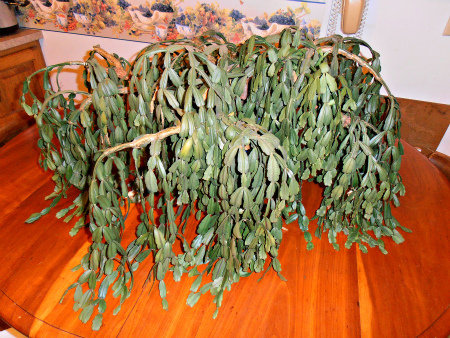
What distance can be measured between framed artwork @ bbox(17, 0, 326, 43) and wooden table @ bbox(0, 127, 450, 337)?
1.16m

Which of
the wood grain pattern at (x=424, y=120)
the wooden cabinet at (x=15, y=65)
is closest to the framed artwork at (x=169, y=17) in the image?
the wooden cabinet at (x=15, y=65)

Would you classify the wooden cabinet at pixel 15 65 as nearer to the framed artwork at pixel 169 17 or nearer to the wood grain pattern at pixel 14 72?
the wood grain pattern at pixel 14 72

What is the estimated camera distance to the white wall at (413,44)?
146 cm

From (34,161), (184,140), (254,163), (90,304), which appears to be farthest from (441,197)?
(34,161)

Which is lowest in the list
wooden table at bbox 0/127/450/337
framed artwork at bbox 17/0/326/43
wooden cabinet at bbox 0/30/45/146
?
wooden table at bbox 0/127/450/337

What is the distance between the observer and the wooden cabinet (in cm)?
195

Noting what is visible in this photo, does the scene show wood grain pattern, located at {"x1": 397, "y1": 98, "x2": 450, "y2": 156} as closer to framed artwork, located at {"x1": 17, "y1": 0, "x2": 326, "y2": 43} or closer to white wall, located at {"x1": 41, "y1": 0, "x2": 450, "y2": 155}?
white wall, located at {"x1": 41, "y1": 0, "x2": 450, "y2": 155}

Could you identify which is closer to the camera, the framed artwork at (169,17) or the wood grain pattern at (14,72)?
the framed artwork at (169,17)

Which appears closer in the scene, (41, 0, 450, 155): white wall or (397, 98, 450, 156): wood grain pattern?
(41, 0, 450, 155): white wall

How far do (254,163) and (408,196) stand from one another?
0.76 meters

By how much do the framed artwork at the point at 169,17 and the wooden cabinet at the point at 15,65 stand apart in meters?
0.15

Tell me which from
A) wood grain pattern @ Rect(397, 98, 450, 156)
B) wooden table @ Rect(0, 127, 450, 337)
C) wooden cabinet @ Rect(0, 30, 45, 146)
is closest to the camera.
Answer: wooden table @ Rect(0, 127, 450, 337)

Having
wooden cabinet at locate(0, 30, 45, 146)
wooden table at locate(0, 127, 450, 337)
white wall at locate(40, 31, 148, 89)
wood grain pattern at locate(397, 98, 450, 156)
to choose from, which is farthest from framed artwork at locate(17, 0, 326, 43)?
wooden table at locate(0, 127, 450, 337)

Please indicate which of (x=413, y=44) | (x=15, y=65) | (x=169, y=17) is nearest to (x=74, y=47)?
(x=15, y=65)
